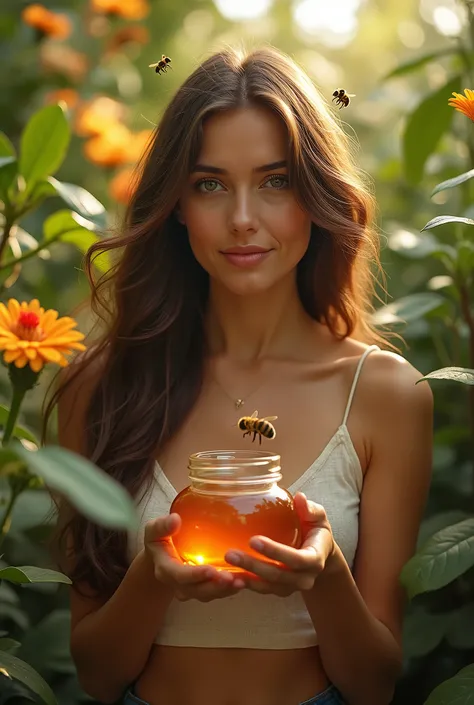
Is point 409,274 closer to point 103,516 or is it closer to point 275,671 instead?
point 275,671

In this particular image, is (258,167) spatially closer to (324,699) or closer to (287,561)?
(287,561)

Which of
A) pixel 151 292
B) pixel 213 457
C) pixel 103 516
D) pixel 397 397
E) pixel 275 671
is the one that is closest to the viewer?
pixel 103 516

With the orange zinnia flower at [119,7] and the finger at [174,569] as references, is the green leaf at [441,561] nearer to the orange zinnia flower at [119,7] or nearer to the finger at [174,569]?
the finger at [174,569]

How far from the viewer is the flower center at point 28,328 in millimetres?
1300

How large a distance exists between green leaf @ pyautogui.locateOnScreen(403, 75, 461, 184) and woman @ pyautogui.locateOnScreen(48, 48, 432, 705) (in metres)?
0.30

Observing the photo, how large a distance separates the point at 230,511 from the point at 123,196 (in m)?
1.82

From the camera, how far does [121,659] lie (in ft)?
5.42

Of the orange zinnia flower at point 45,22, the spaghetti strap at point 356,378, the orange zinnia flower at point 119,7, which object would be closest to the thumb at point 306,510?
the spaghetti strap at point 356,378

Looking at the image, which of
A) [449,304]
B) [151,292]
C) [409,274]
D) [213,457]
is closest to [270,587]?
[213,457]

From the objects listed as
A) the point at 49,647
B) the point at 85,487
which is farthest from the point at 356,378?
the point at 85,487

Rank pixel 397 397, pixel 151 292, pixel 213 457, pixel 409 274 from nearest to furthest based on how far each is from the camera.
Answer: pixel 213 457 < pixel 397 397 < pixel 151 292 < pixel 409 274

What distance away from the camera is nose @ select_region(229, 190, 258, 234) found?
1.58 metres

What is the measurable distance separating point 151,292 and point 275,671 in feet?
2.30

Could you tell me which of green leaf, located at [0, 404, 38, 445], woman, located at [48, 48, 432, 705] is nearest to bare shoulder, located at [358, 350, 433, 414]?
woman, located at [48, 48, 432, 705]
